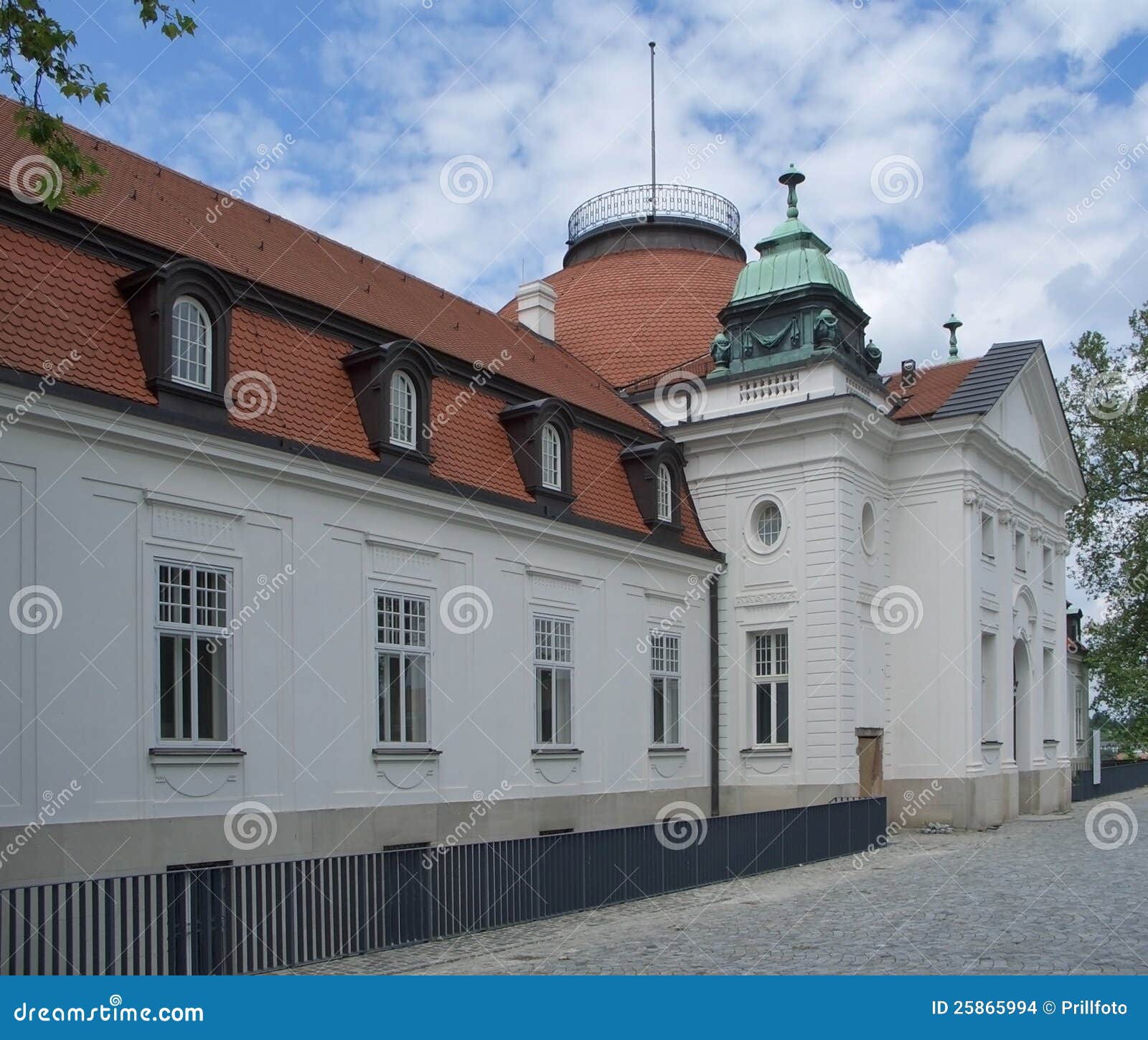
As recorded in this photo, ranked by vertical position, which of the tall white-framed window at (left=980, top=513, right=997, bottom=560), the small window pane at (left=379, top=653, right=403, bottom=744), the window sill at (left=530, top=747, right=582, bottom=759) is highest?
the tall white-framed window at (left=980, top=513, right=997, bottom=560)

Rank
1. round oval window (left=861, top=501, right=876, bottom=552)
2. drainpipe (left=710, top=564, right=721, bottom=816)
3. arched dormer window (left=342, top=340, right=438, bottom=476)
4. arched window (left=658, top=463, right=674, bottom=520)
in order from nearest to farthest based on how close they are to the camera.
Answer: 1. arched dormer window (left=342, top=340, right=438, bottom=476)
2. arched window (left=658, top=463, right=674, bottom=520)
3. drainpipe (left=710, top=564, right=721, bottom=816)
4. round oval window (left=861, top=501, right=876, bottom=552)

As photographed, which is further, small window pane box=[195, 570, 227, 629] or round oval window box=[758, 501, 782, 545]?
round oval window box=[758, 501, 782, 545]

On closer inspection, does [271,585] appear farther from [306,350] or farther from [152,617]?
[306,350]

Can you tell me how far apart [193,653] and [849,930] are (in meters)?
7.67

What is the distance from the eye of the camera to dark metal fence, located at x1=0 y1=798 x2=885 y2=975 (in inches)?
385

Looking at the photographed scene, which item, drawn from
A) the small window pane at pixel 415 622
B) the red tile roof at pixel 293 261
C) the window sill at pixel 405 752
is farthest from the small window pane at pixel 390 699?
the red tile roof at pixel 293 261

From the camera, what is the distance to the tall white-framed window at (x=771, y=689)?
25328 mm

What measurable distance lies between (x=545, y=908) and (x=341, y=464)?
6.35m

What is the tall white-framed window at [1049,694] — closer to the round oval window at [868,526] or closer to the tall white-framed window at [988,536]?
the tall white-framed window at [988,536]

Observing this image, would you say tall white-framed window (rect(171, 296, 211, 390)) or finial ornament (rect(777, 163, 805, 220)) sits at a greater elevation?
finial ornament (rect(777, 163, 805, 220))

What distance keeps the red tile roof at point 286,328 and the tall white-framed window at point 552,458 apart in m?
0.58

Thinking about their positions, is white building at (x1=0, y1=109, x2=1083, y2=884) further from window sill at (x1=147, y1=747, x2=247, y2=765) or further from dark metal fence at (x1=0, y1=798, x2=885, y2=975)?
dark metal fence at (x1=0, y1=798, x2=885, y2=975)

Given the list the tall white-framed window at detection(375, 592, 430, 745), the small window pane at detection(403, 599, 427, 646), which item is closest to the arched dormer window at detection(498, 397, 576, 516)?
the small window pane at detection(403, 599, 427, 646)

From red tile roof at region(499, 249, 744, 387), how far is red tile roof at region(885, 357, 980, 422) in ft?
14.8
